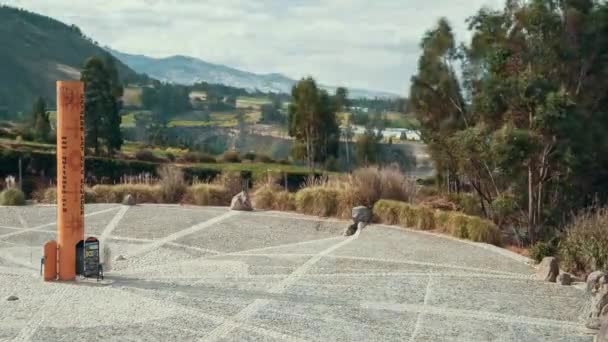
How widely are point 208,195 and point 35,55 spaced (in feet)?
332

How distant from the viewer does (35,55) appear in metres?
110

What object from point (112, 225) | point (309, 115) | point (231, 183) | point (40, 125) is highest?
point (309, 115)

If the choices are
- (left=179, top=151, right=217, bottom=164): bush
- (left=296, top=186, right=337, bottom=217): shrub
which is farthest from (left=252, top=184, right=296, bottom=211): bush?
(left=179, top=151, right=217, bottom=164): bush

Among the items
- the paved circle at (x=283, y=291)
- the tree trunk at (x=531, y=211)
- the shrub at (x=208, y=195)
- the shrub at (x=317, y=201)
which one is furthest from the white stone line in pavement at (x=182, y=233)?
the tree trunk at (x=531, y=211)

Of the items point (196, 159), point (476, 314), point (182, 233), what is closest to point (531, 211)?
point (476, 314)

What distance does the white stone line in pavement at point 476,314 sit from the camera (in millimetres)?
8406

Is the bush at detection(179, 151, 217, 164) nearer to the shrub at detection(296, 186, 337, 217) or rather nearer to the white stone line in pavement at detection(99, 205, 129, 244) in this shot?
the white stone line in pavement at detection(99, 205, 129, 244)

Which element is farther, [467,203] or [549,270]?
[467,203]

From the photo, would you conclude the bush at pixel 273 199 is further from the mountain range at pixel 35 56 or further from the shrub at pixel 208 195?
the mountain range at pixel 35 56

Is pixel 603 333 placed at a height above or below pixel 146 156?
below

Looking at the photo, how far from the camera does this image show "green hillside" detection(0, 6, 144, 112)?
93.3 meters

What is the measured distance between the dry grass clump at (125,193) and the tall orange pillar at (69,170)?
7.98 metres

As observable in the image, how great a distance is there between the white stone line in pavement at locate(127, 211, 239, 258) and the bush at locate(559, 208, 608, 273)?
697cm

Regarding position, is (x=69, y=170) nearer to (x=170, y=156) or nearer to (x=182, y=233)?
(x=182, y=233)
